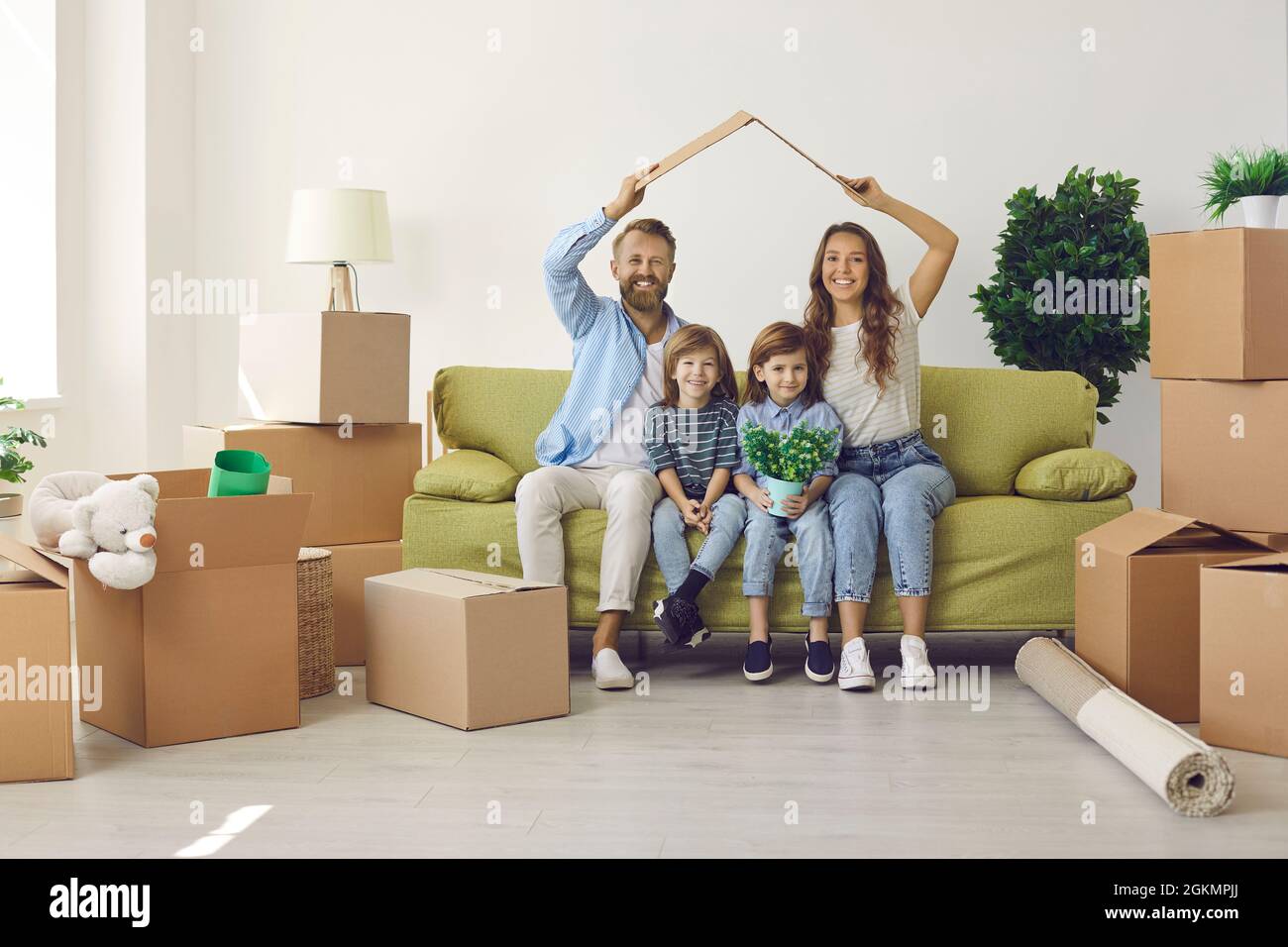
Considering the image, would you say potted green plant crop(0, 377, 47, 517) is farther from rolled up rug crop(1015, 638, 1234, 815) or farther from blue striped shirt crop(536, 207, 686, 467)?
rolled up rug crop(1015, 638, 1234, 815)

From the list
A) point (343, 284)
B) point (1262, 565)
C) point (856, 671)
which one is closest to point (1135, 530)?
point (1262, 565)

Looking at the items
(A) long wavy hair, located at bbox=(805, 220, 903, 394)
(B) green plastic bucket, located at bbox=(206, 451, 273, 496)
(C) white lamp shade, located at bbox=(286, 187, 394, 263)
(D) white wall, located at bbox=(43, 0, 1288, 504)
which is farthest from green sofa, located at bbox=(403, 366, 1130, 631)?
(D) white wall, located at bbox=(43, 0, 1288, 504)

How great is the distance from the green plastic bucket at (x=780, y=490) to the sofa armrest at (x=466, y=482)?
0.68 meters

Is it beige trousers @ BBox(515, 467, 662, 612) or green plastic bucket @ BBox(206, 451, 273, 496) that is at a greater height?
green plastic bucket @ BBox(206, 451, 273, 496)

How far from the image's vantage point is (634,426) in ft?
10.9

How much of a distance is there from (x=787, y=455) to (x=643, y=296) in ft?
2.09

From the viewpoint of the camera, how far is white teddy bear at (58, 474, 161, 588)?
229 cm

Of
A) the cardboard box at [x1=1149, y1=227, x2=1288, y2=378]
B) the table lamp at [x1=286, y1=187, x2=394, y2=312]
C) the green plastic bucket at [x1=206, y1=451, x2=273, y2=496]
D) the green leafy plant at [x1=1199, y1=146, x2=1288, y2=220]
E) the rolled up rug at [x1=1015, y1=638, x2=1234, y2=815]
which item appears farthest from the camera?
the table lamp at [x1=286, y1=187, x2=394, y2=312]

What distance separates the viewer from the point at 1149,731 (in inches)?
86.4

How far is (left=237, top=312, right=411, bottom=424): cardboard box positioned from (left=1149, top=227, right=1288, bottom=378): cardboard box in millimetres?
1872

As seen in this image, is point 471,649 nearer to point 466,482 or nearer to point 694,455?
point 466,482

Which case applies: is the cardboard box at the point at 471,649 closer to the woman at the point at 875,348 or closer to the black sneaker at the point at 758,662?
the black sneaker at the point at 758,662

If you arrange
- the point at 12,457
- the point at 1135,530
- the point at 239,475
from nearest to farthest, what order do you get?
the point at 239,475 → the point at 1135,530 → the point at 12,457
